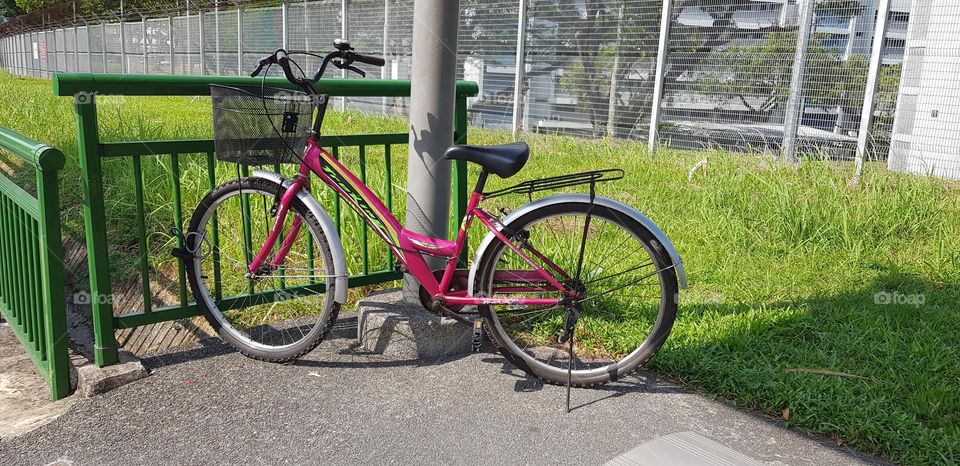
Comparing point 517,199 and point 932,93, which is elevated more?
point 932,93

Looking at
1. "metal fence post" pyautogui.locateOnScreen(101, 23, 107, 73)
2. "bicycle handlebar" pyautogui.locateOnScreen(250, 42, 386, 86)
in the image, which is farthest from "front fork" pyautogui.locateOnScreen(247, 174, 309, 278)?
"metal fence post" pyautogui.locateOnScreen(101, 23, 107, 73)

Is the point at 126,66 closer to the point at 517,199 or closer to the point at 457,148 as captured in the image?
the point at 517,199

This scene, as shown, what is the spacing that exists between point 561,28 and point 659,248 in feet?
25.1

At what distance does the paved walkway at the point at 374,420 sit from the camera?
2623 millimetres

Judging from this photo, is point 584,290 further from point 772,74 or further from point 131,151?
point 772,74

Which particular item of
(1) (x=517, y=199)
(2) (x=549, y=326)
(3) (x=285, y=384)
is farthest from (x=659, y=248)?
(1) (x=517, y=199)

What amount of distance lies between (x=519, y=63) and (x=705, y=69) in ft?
9.96

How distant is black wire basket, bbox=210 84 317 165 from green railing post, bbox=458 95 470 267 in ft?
2.84

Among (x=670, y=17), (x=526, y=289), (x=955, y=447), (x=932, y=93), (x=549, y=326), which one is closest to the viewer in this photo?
(x=955, y=447)

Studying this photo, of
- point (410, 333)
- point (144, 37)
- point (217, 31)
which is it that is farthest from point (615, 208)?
point (144, 37)

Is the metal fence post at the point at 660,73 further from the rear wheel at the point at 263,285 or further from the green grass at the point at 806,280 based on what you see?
the rear wheel at the point at 263,285

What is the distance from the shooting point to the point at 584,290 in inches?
123

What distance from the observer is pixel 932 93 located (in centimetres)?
674

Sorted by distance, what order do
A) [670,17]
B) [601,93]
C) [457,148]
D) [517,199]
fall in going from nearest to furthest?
[457,148]
[517,199]
[670,17]
[601,93]
